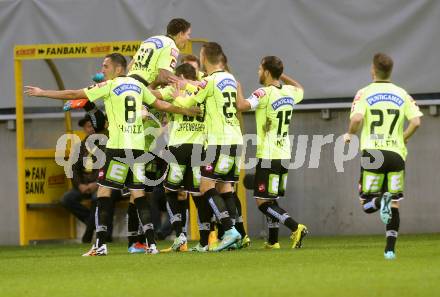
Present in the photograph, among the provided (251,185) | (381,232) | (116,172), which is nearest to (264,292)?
(116,172)

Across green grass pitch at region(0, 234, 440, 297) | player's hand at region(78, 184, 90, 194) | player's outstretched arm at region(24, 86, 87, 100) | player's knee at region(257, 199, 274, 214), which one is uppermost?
player's outstretched arm at region(24, 86, 87, 100)

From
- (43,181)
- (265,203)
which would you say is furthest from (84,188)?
(265,203)

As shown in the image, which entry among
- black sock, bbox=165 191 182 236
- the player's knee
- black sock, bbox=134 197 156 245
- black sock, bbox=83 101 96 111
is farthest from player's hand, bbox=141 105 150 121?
black sock, bbox=83 101 96 111

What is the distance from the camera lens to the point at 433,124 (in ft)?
58.5

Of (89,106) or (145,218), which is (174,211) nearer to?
(145,218)

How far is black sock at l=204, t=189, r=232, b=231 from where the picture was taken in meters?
13.3

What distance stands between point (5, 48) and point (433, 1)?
7.06 metres

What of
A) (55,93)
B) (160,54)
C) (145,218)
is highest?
(160,54)

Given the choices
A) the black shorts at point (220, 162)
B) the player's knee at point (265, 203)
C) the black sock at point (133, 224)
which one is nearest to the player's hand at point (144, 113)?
the black shorts at point (220, 162)

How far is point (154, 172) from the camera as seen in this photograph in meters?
14.7

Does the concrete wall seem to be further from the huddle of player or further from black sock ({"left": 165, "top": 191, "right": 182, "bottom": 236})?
black sock ({"left": 165, "top": 191, "right": 182, "bottom": 236})

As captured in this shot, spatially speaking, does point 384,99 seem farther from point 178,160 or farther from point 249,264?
point 178,160

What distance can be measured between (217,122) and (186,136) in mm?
624

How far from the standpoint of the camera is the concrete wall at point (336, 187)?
58.5 ft
